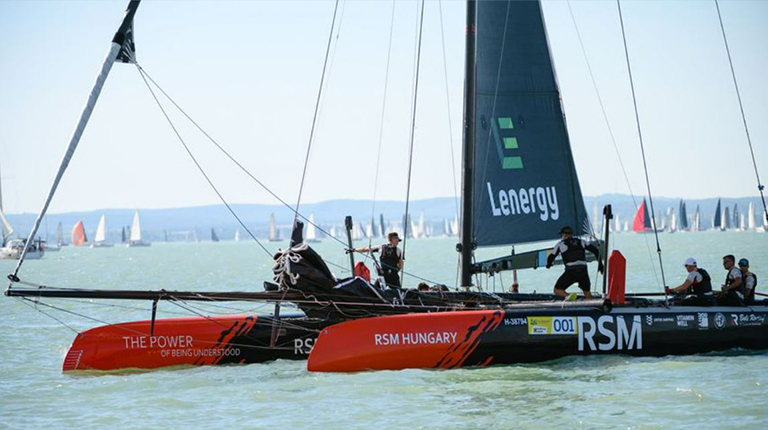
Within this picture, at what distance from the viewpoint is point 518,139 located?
16.8 meters

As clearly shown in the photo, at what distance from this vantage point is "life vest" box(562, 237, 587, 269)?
14.4 meters

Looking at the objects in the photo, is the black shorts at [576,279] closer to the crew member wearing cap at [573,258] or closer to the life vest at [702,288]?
the crew member wearing cap at [573,258]

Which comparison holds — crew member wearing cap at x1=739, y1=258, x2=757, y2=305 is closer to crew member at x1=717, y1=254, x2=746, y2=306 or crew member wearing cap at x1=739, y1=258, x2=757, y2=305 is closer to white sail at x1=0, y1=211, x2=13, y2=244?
crew member at x1=717, y1=254, x2=746, y2=306

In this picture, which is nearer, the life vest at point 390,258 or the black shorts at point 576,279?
the black shorts at point 576,279

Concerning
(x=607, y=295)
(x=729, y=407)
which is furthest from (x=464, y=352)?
(x=729, y=407)

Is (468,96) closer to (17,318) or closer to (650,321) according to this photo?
(650,321)

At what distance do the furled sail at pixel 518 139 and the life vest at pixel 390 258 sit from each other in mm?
1348

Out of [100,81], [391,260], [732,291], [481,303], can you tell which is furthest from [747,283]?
[100,81]

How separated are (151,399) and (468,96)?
6.82m

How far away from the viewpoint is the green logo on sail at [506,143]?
54.5ft

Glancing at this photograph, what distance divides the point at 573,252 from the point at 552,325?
135cm

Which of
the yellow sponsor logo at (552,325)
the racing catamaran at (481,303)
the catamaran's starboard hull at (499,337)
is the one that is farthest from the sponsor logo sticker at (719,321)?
the yellow sponsor logo at (552,325)

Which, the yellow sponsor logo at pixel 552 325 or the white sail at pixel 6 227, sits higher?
the white sail at pixel 6 227

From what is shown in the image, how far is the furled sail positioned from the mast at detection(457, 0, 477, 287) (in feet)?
0.61
